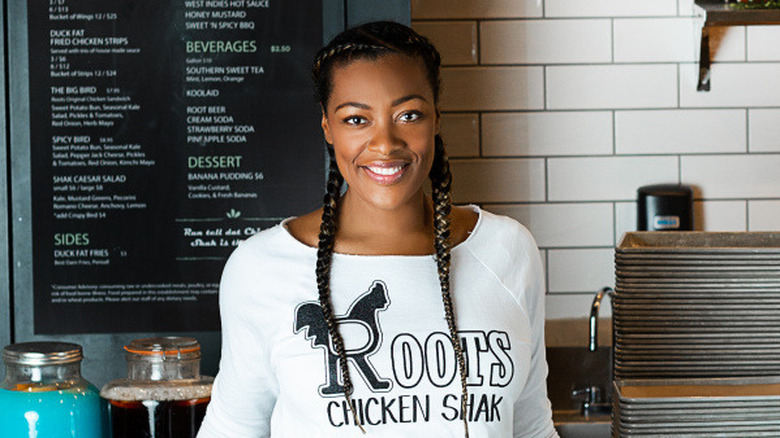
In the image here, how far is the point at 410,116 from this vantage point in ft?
3.89

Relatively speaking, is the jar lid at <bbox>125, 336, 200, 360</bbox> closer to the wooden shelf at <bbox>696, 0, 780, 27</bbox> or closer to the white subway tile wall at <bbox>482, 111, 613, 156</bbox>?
the white subway tile wall at <bbox>482, 111, 613, 156</bbox>

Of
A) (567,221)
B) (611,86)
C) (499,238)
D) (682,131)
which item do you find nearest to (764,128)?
(682,131)

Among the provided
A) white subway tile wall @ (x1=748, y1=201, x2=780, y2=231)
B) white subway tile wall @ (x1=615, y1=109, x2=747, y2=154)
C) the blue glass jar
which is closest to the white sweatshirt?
the blue glass jar

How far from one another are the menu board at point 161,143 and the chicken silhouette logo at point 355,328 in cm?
58

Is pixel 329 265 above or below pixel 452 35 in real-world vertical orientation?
below

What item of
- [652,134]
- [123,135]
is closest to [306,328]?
[123,135]

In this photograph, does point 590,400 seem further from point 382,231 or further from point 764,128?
point 382,231

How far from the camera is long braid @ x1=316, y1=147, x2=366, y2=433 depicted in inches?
46.0

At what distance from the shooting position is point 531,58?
2309mm

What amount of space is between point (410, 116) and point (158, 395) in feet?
2.05

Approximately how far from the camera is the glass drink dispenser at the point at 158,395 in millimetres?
1458

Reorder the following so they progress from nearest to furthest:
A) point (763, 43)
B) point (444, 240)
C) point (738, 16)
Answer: point (444, 240), point (738, 16), point (763, 43)

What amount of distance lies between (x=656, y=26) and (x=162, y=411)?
59.9 inches

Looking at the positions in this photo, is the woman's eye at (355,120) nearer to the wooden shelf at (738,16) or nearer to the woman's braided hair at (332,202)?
the woman's braided hair at (332,202)
